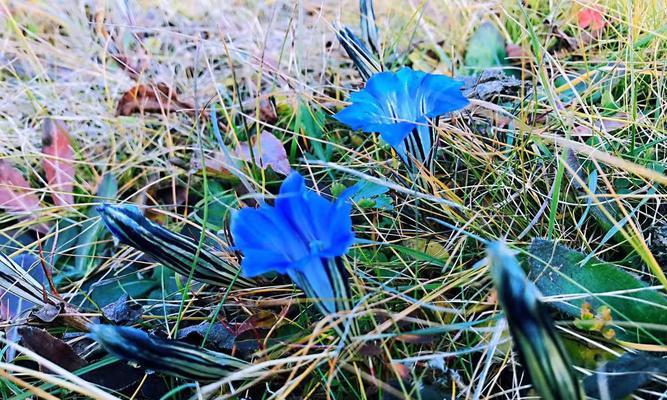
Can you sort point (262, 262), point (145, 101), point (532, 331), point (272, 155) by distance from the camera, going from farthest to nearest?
point (145, 101) < point (272, 155) < point (262, 262) < point (532, 331)

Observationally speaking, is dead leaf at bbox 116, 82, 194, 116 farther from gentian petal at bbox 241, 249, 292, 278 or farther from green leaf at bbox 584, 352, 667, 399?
green leaf at bbox 584, 352, 667, 399

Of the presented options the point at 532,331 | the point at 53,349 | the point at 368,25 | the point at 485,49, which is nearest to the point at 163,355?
the point at 53,349

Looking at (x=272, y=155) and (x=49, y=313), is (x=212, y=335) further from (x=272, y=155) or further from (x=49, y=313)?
(x=272, y=155)

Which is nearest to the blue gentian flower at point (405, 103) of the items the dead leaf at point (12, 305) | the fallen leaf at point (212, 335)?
the fallen leaf at point (212, 335)

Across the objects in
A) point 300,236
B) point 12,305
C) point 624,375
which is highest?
point 300,236

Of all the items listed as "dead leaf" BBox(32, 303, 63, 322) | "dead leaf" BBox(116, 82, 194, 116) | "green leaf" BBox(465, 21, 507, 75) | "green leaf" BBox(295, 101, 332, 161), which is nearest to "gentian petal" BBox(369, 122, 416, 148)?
"green leaf" BBox(295, 101, 332, 161)

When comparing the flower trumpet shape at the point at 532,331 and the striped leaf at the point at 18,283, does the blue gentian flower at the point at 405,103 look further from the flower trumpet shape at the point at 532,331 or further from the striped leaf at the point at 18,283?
the striped leaf at the point at 18,283

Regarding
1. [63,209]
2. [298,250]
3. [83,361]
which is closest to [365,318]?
[298,250]
